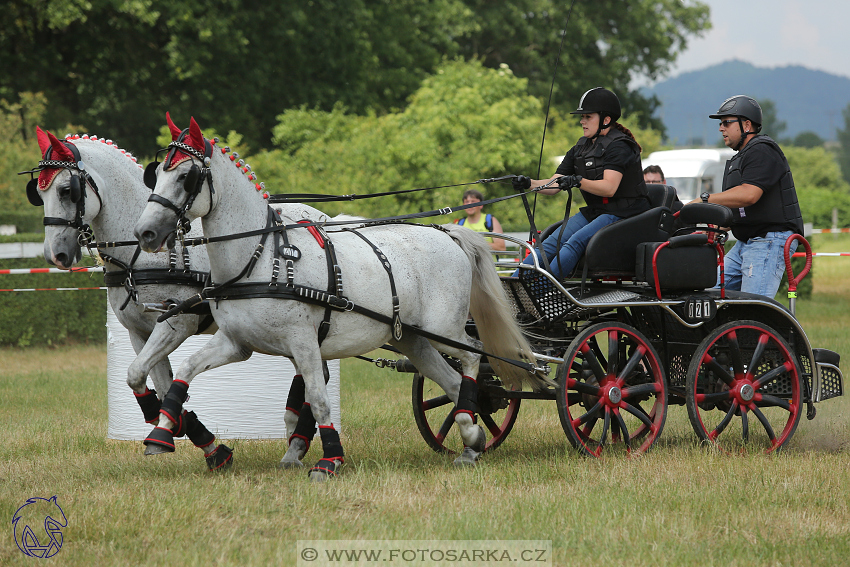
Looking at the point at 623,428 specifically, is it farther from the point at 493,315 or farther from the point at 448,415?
the point at 448,415

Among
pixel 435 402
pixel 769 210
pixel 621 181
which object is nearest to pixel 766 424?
pixel 769 210

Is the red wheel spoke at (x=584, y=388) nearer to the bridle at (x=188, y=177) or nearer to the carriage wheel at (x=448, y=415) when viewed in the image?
the carriage wheel at (x=448, y=415)

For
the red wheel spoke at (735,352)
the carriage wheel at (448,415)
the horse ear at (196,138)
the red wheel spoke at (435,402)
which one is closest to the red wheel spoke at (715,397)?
the red wheel spoke at (735,352)

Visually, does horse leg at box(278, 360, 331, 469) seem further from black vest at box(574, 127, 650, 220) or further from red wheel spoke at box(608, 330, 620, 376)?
black vest at box(574, 127, 650, 220)

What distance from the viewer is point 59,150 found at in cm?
517

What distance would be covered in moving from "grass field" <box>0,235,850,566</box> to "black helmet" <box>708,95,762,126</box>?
2189mm

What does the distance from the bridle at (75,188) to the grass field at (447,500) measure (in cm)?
146

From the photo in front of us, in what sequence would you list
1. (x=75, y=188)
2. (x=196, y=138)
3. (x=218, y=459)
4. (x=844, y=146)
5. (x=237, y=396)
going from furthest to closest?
(x=844, y=146), (x=237, y=396), (x=218, y=459), (x=75, y=188), (x=196, y=138)

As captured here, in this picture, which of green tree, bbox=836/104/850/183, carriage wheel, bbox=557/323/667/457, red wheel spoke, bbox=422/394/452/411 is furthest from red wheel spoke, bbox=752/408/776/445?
green tree, bbox=836/104/850/183

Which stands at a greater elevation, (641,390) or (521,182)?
(521,182)

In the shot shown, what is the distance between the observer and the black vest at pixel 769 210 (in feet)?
19.5

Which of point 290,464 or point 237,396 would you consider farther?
point 237,396

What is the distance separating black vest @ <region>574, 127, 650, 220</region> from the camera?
5707 millimetres

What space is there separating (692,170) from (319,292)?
59.5 feet
